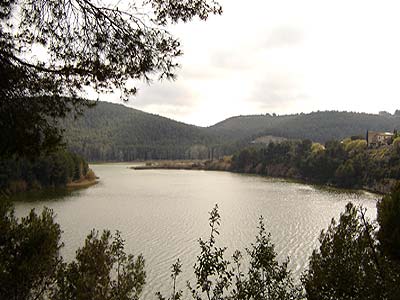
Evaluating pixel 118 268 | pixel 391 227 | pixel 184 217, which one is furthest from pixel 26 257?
pixel 184 217

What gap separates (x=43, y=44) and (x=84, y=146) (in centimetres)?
17194

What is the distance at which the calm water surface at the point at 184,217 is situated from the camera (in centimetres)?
2460

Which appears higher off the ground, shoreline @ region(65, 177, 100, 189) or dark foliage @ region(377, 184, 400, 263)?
dark foliage @ region(377, 184, 400, 263)

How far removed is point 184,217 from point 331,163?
49845 mm

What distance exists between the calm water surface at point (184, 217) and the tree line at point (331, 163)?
9.87m

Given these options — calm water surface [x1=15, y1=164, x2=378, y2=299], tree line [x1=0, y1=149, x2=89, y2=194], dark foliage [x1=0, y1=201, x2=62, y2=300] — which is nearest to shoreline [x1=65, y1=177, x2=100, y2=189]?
tree line [x1=0, y1=149, x2=89, y2=194]

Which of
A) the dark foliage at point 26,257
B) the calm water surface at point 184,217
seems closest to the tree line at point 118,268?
the dark foliage at point 26,257

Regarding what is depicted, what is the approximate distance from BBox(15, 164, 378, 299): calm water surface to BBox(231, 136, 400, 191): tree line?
A: 32.4 feet

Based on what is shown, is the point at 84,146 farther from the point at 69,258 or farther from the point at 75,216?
the point at 69,258

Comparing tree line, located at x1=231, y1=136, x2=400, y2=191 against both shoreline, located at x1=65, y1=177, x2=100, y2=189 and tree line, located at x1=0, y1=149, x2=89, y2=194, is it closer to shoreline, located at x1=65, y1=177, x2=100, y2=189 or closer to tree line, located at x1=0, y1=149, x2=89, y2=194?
shoreline, located at x1=65, y1=177, x2=100, y2=189

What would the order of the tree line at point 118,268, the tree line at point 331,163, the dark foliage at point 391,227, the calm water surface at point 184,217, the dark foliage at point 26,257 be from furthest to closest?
the tree line at point 331,163
the calm water surface at point 184,217
the dark foliage at point 391,227
the dark foliage at point 26,257
the tree line at point 118,268

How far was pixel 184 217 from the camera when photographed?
122 feet

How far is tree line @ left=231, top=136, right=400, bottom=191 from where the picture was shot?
65.5 metres

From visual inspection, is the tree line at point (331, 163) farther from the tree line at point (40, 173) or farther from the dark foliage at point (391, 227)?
the tree line at point (40, 173)
